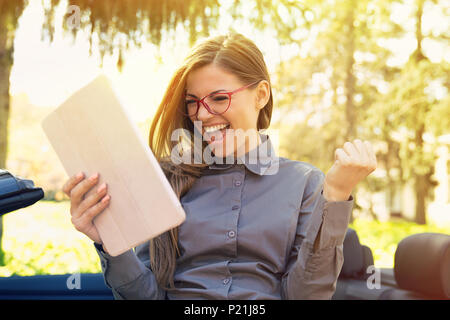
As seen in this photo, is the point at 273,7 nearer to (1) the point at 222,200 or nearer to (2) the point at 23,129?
(1) the point at 222,200

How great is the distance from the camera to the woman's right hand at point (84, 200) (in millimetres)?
1273

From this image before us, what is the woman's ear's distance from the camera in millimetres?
1780

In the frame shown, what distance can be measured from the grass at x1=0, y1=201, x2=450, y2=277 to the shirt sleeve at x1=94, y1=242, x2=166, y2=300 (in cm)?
49

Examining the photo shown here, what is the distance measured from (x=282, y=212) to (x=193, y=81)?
565 millimetres

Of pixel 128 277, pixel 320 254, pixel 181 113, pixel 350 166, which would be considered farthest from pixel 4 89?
pixel 350 166

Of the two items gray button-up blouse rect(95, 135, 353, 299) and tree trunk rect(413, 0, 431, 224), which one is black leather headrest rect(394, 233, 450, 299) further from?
tree trunk rect(413, 0, 431, 224)

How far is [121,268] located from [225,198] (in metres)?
0.45

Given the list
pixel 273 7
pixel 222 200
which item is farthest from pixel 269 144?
pixel 273 7

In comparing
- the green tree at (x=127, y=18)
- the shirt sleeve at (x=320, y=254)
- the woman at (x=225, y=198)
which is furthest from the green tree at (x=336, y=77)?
the shirt sleeve at (x=320, y=254)

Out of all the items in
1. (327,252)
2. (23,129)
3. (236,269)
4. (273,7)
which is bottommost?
(23,129)

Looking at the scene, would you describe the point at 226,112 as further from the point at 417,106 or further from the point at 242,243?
the point at 417,106

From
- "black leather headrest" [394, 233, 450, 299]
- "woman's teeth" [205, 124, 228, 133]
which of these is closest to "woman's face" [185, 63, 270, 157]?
"woman's teeth" [205, 124, 228, 133]

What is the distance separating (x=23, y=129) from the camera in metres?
18.0

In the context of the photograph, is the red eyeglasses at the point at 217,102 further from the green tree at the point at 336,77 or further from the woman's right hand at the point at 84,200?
the green tree at the point at 336,77
